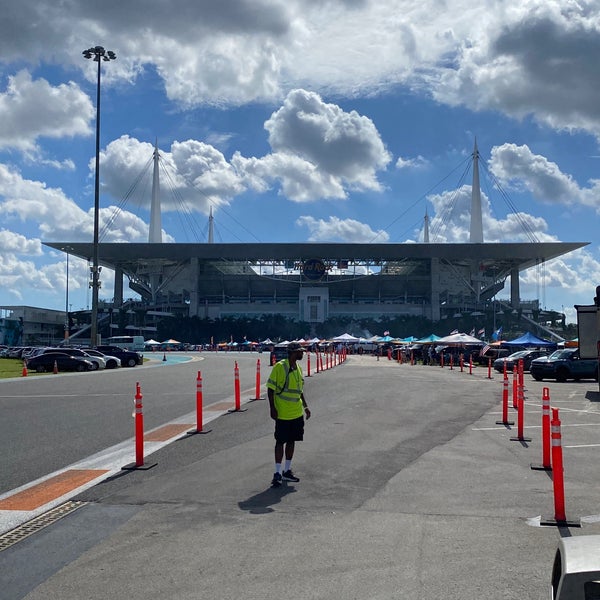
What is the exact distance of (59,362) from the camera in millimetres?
44625

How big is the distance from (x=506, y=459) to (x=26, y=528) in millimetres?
7147

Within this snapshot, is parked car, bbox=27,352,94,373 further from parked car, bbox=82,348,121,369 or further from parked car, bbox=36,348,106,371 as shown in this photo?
parked car, bbox=82,348,121,369

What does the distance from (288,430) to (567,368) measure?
25.6 metres

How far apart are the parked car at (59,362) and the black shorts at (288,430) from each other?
1461 inches

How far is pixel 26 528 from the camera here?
7457 millimetres

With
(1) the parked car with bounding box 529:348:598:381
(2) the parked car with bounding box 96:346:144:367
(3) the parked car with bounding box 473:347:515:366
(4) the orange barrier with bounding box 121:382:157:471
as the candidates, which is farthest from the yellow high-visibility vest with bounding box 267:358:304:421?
(2) the parked car with bounding box 96:346:144:367

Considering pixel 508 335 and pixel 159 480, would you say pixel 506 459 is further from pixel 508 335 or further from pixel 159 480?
pixel 508 335

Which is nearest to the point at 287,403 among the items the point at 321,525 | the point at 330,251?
the point at 321,525

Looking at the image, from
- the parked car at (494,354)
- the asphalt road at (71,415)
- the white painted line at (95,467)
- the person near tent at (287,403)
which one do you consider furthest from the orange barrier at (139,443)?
the parked car at (494,354)

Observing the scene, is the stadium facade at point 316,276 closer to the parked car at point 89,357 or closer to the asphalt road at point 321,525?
the parked car at point 89,357

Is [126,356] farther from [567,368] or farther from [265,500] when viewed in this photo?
[265,500]

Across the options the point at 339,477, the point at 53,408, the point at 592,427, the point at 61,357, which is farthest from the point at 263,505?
the point at 61,357

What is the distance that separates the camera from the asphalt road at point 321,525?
221 inches

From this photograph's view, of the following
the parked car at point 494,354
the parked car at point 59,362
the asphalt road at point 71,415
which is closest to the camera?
the asphalt road at point 71,415
